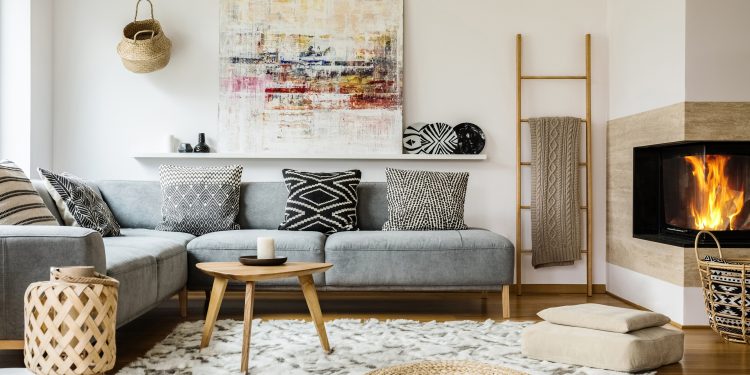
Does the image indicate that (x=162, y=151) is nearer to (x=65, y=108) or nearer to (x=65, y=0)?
(x=65, y=108)

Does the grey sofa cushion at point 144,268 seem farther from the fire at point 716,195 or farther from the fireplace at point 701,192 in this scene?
the fire at point 716,195

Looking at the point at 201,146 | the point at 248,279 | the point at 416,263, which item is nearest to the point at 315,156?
the point at 201,146

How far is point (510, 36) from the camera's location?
4.99 m

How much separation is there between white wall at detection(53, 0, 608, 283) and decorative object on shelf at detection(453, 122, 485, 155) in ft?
0.28

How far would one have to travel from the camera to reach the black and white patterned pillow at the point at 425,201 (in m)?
4.29

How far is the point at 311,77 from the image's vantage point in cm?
495

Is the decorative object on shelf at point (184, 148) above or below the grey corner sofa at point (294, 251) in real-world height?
above

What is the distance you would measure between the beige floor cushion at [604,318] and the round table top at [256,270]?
3.46 feet

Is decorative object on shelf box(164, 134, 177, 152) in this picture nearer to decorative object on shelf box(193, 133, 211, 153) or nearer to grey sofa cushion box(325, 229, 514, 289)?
decorative object on shelf box(193, 133, 211, 153)

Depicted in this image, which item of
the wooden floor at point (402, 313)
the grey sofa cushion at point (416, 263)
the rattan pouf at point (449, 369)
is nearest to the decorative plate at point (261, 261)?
the wooden floor at point (402, 313)

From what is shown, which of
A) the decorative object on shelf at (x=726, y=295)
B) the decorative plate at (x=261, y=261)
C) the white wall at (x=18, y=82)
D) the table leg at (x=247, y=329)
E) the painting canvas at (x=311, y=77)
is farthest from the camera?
the painting canvas at (x=311, y=77)

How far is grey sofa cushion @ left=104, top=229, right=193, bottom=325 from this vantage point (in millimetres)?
2850

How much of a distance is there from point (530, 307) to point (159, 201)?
2.49 m

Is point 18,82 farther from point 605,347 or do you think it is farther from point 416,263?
point 605,347
